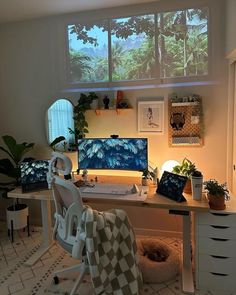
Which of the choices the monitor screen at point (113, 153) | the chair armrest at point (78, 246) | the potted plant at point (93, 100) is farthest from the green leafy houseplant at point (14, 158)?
the chair armrest at point (78, 246)

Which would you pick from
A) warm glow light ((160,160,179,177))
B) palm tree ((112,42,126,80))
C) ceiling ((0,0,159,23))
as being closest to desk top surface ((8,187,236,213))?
warm glow light ((160,160,179,177))

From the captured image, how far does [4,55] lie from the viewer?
3.19 metres

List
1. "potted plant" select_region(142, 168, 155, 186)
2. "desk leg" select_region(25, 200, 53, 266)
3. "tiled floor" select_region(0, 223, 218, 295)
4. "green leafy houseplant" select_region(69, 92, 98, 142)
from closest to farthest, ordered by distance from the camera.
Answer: "tiled floor" select_region(0, 223, 218, 295)
"potted plant" select_region(142, 168, 155, 186)
"desk leg" select_region(25, 200, 53, 266)
"green leafy houseplant" select_region(69, 92, 98, 142)

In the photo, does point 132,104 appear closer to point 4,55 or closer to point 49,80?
point 49,80

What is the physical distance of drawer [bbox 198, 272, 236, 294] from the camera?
2.01 metres

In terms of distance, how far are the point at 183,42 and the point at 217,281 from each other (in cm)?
223

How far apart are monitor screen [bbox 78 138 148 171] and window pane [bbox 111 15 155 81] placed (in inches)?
30.0

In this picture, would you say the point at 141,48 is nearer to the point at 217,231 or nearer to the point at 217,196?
the point at 217,196

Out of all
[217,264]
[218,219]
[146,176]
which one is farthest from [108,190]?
[217,264]

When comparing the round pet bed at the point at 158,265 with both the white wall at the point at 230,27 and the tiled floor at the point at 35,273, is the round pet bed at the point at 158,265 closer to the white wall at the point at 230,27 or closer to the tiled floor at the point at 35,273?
the tiled floor at the point at 35,273

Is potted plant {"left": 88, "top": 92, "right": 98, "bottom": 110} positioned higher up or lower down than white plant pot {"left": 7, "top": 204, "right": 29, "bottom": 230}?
higher up

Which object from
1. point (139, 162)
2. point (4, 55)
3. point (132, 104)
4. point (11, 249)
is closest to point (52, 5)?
point (4, 55)

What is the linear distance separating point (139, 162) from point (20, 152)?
139 cm

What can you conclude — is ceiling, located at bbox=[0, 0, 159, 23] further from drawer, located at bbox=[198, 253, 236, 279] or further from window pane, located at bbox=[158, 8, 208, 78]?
drawer, located at bbox=[198, 253, 236, 279]
